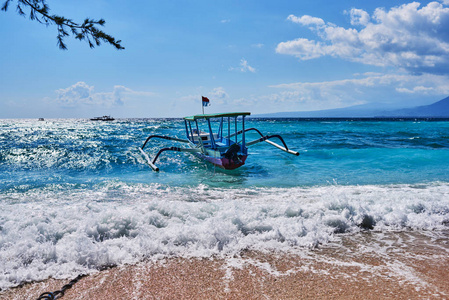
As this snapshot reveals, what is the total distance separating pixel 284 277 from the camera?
4035 millimetres

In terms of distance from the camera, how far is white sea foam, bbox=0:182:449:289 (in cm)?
450

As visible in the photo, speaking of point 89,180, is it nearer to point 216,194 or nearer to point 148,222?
point 216,194

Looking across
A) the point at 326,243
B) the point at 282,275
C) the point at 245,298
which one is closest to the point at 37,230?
the point at 245,298

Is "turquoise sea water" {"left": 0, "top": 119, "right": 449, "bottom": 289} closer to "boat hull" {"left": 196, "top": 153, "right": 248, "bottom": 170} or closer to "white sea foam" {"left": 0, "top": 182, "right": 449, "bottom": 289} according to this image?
"white sea foam" {"left": 0, "top": 182, "right": 449, "bottom": 289}

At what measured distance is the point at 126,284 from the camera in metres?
3.92

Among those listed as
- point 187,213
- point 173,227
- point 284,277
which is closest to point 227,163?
point 187,213

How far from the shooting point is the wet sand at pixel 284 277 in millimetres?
3678

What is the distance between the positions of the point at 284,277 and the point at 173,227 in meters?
2.46

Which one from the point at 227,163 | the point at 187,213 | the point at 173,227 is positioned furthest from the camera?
the point at 227,163

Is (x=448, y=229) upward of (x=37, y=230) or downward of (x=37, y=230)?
downward

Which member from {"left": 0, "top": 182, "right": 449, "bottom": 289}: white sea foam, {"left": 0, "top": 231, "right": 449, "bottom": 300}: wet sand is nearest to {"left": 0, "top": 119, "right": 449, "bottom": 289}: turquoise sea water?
{"left": 0, "top": 182, "right": 449, "bottom": 289}: white sea foam

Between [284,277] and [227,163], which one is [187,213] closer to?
[284,277]

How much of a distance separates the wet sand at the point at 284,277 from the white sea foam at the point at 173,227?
0.29 m

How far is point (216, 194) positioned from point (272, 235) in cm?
411
